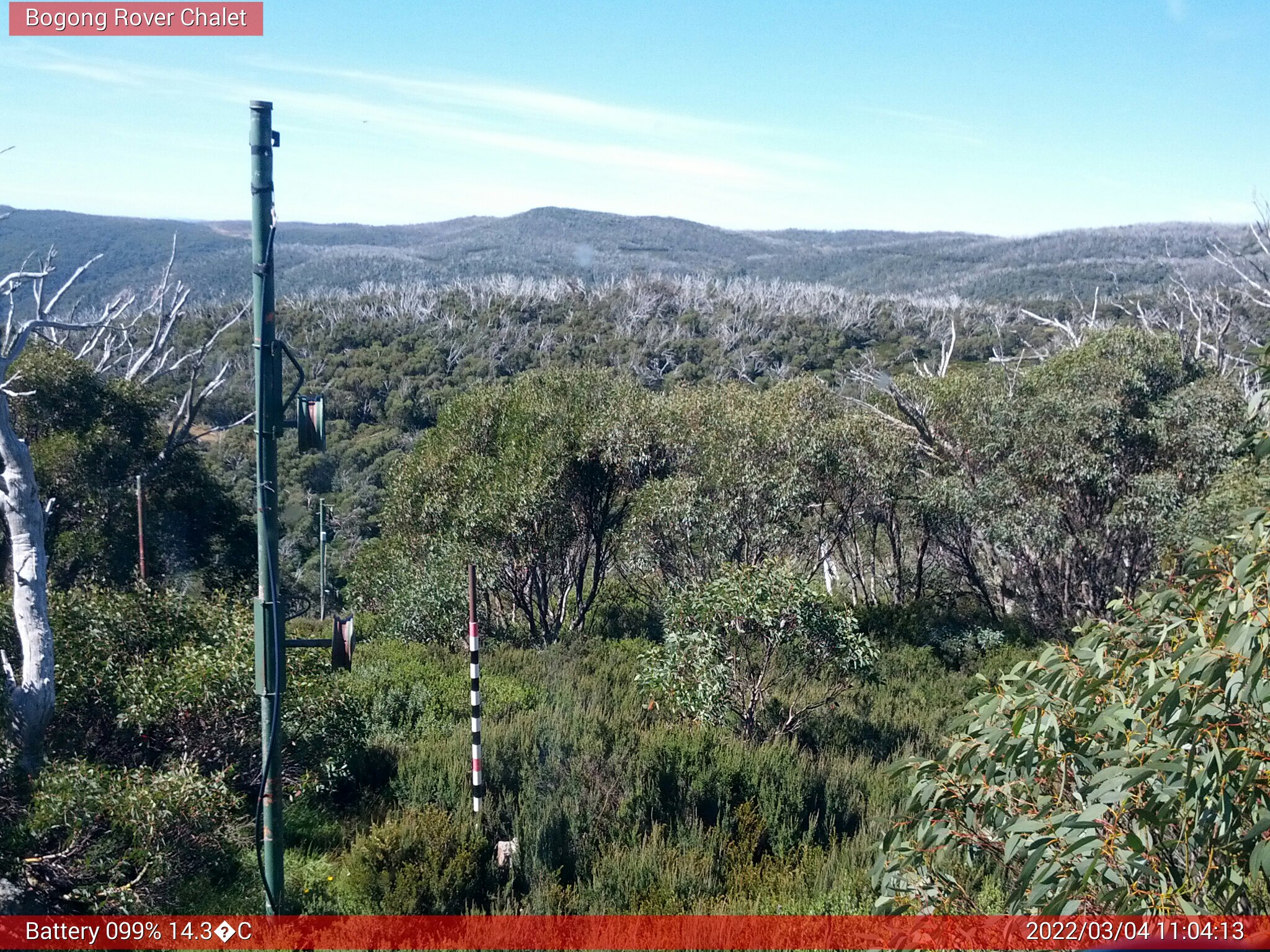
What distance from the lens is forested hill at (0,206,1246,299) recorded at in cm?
5062

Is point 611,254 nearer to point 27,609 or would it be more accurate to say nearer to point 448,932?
point 27,609

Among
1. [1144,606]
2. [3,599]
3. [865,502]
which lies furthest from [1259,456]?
[865,502]

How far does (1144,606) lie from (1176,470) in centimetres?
1050

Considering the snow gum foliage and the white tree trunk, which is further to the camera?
the white tree trunk

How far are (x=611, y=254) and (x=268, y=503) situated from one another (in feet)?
235

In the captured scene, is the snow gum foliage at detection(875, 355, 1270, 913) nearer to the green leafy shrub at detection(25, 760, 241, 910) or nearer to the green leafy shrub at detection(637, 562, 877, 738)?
the green leafy shrub at detection(25, 760, 241, 910)

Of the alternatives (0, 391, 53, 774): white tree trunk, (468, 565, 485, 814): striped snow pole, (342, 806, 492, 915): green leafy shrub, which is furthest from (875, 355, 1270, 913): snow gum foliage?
(0, 391, 53, 774): white tree trunk

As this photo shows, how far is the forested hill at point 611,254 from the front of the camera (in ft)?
166

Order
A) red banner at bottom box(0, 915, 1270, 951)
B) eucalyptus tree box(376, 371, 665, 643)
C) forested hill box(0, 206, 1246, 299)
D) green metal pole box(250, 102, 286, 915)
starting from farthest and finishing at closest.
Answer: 1. forested hill box(0, 206, 1246, 299)
2. eucalyptus tree box(376, 371, 665, 643)
3. red banner at bottom box(0, 915, 1270, 951)
4. green metal pole box(250, 102, 286, 915)

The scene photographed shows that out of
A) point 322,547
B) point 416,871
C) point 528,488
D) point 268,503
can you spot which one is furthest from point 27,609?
point 528,488

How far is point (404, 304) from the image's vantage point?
1898 inches

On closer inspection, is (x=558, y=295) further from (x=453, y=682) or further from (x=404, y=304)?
(x=453, y=682)

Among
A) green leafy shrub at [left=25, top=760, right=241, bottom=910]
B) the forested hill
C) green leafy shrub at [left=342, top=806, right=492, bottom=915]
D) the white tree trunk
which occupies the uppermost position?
the forested hill

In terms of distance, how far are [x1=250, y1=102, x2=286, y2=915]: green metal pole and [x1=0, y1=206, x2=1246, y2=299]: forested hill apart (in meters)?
36.0
